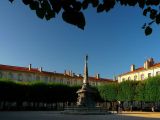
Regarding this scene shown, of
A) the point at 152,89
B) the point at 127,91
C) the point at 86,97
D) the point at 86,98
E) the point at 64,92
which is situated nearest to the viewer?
the point at 86,98

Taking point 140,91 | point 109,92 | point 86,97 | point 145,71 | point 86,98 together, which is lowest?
point 86,98

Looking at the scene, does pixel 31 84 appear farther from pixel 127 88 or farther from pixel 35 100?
pixel 127 88

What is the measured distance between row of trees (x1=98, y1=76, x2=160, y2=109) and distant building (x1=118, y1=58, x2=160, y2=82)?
1458 centimetres

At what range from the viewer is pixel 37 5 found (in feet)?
14.6

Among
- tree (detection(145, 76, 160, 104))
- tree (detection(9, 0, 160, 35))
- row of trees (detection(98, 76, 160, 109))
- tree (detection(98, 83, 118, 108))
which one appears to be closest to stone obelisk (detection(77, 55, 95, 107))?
tree (detection(145, 76, 160, 104))

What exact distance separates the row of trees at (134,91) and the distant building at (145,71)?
1458 centimetres

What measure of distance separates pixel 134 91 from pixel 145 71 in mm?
20472

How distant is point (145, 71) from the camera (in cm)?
8825

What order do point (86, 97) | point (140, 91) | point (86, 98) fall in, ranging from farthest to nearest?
point (140, 91), point (86, 97), point (86, 98)

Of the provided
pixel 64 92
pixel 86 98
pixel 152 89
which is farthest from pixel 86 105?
pixel 64 92

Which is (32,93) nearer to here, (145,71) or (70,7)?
(145,71)

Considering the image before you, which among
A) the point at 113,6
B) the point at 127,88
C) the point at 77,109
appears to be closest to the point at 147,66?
the point at 127,88

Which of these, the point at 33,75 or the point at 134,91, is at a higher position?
the point at 33,75

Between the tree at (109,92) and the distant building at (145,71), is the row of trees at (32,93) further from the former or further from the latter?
the distant building at (145,71)
